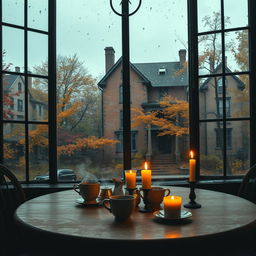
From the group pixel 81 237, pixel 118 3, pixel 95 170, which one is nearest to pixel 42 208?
pixel 81 237

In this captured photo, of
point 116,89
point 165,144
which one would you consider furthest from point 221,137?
point 116,89

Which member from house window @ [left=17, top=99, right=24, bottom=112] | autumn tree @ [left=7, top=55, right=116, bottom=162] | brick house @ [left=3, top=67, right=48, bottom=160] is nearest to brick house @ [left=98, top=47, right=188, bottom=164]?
autumn tree @ [left=7, top=55, right=116, bottom=162]

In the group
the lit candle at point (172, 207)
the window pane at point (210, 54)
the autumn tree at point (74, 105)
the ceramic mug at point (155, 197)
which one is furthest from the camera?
the autumn tree at point (74, 105)

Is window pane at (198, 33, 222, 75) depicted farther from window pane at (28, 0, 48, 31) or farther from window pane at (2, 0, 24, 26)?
window pane at (2, 0, 24, 26)

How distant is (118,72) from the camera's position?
2.98 meters

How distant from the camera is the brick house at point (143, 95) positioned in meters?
2.92

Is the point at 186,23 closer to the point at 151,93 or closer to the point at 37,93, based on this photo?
the point at 151,93

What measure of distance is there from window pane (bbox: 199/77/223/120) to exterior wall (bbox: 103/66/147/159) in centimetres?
72

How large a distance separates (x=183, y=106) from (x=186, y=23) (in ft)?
2.68

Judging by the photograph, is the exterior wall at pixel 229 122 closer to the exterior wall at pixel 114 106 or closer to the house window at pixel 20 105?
the exterior wall at pixel 114 106

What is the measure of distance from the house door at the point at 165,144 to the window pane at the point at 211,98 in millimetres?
617

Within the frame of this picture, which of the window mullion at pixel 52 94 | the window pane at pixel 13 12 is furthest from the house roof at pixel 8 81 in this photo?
the window pane at pixel 13 12

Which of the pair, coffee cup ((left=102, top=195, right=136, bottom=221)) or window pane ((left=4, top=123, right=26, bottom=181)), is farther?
window pane ((left=4, top=123, right=26, bottom=181))

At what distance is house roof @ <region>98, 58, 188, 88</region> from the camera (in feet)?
9.96
